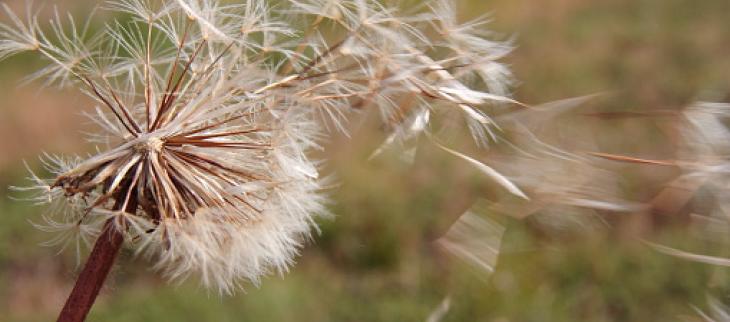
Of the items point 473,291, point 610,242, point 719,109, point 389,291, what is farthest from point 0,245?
point 719,109

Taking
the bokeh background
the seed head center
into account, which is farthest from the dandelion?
the bokeh background

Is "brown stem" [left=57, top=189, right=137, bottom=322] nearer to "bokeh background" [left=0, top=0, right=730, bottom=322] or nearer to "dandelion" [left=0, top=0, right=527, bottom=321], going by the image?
"dandelion" [left=0, top=0, right=527, bottom=321]

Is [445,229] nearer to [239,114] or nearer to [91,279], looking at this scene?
[239,114]

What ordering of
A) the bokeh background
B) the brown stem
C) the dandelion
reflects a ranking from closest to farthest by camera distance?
the brown stem, the dandelion, the bokeh background

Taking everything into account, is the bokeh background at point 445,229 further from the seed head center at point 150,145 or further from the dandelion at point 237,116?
the seed head center at point 150,145

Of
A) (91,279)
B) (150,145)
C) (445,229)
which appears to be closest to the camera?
(91,279)

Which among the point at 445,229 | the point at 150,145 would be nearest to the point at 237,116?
the point at 150,145

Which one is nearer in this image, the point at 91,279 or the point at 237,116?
the point at 91,279

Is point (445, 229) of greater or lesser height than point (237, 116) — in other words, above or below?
below
